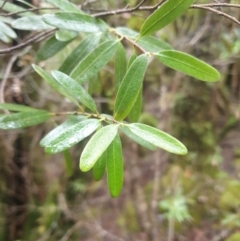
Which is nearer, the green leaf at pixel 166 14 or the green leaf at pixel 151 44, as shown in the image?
the green leaf at pixel 166 14

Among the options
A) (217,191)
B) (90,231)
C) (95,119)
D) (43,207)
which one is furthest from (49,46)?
(217,191)

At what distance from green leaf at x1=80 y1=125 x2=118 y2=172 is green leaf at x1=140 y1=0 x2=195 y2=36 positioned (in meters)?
0.20

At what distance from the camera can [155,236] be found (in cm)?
178

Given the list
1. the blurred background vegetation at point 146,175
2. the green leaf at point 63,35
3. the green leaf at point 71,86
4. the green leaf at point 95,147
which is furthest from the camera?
the blurred background vegetation at point 146,175

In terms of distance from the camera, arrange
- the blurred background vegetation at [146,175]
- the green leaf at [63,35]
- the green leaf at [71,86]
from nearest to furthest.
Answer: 1. the green leaf at [71,86]
2. the green leaf at [63,35]
3. the blurred background vegetation at [146,175]

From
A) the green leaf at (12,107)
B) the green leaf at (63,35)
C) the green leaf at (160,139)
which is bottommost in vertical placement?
A: the green leaf at (12,107)

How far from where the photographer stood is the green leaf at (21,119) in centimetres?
57

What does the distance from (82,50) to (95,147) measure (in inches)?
11.9

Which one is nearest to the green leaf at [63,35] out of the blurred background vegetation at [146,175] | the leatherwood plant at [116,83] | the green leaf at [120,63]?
the leatherwood plant at [116,83]

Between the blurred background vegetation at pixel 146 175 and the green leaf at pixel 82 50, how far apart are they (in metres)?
0.72

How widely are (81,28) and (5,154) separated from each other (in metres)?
1.22

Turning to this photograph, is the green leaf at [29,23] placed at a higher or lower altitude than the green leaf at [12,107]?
higher

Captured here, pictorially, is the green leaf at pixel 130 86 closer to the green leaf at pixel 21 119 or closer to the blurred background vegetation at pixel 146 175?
the green leaf at pixel 21 119

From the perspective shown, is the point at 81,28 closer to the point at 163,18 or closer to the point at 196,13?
the point at 163,18
